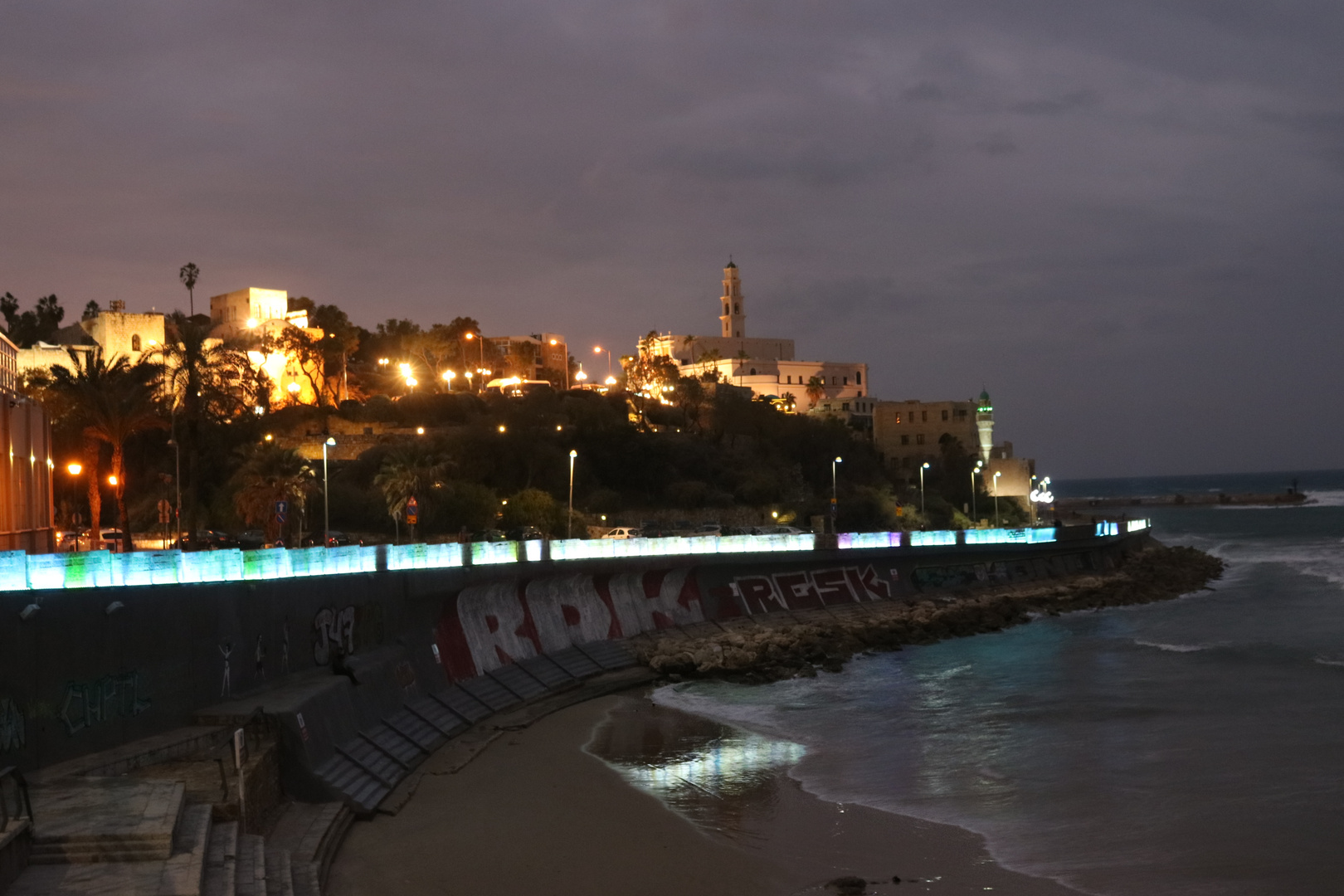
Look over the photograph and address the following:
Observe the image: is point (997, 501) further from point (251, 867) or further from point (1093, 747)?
point (251, 867)

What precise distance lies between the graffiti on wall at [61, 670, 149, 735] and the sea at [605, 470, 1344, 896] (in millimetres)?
11930

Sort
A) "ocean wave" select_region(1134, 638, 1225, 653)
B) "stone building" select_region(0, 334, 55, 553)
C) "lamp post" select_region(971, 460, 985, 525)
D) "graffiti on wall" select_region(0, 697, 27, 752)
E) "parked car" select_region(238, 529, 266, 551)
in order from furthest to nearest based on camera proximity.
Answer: "lamp post" select_region(971, 460, 985, 525) < "parked car" select_region(238, 529, 266, 551) < "ocean wave" select_region(1134, 638, 1225, 653) < "stone building" select_region(0, 334, 55, 553) < "graffiti on wall" select_region(0, 697, 27, 752)

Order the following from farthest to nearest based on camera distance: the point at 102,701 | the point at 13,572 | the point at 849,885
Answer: the point at 849,885, the point at 102,701, the point at 13,572

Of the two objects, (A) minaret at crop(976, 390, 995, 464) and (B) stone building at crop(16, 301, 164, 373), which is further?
(A) minaret at crop(976, 390, 995, 464)

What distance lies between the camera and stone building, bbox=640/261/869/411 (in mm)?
154375

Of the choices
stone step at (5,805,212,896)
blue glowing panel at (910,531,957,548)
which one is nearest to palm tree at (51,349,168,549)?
stone step at (5,805,212,896)

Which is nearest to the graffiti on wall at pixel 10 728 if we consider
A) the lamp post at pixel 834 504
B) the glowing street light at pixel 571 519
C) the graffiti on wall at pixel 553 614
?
the graffiti on wall at pixel 553 614

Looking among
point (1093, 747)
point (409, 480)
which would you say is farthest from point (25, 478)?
point (1093, 747)

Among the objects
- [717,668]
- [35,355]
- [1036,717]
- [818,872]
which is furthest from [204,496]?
[818,872]

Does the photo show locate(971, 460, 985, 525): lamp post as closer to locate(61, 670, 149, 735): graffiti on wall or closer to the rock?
the rock

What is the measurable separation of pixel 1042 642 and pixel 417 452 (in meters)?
33.5

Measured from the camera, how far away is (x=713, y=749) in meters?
33.1

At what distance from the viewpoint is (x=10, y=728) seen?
18812 mm

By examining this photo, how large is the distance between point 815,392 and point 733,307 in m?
25.7
